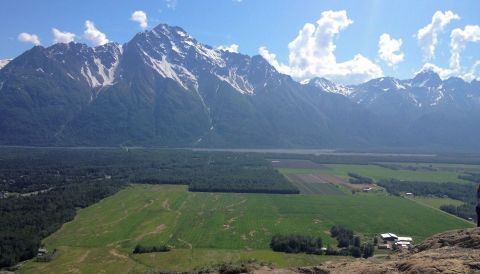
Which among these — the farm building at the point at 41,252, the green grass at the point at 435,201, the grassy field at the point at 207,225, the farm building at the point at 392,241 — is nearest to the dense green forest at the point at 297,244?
the grassy field at the point at 207,225

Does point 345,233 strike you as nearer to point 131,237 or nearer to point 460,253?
point 131,237

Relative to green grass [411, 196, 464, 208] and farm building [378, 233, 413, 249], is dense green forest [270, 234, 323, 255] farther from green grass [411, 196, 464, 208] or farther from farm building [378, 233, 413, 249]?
green grass [411, 196, 464, 208]

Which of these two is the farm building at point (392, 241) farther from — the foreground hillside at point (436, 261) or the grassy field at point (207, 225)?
the foreground hillside at point (436, 261)

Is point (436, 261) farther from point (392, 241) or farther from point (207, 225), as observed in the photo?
point (207, 225)

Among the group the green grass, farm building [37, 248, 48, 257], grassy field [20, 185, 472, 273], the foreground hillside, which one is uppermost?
the foreground hillside

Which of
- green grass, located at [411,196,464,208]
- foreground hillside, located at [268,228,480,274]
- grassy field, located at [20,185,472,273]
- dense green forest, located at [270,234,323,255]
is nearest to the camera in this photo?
foreground hillside, located at [268,228,480,274]

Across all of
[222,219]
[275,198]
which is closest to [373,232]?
[222,219]

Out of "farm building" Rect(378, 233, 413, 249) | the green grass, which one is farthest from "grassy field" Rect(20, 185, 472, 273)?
the green grass

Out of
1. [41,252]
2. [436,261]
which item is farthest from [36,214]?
[436,261]

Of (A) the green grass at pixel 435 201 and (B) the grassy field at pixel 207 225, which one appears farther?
(A) the green grass at pixel 435 201
